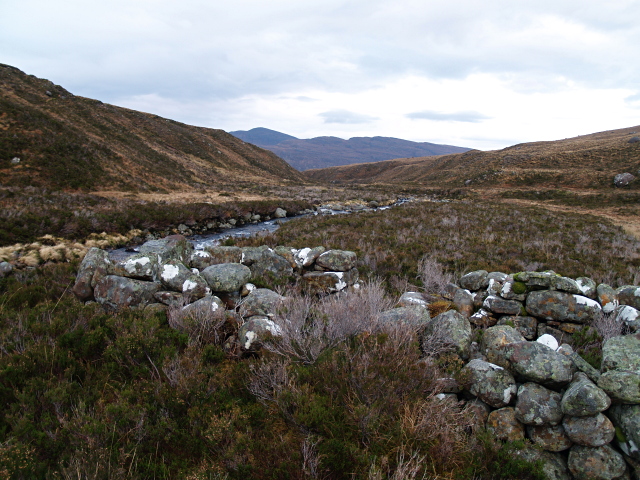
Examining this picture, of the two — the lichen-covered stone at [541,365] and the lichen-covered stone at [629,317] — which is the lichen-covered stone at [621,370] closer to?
the lichen-covered stone at [541,365]

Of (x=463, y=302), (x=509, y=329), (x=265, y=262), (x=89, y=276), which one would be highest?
(x=89, y=276)

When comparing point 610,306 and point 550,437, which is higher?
point 610,306

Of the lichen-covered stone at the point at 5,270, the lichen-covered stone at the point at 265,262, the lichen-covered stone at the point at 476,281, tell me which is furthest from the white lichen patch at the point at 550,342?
the lichen-covered stone at the point at 5,270

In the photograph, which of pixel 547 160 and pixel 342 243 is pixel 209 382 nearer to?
pixel 342 243

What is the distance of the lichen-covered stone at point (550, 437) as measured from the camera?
2.87m

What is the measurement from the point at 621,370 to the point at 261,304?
4493 millimetres

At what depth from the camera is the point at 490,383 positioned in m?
3.33

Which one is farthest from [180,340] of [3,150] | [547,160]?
[547,160]

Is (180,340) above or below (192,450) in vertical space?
above

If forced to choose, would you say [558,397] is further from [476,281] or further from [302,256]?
[302,256]

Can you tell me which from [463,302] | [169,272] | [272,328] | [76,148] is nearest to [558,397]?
[463,302]

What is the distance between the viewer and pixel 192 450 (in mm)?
2713

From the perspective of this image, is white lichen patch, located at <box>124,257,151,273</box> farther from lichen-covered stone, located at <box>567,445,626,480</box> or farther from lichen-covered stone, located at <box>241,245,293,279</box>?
lichen-covered stone, located at <box>567,445,626,480</box>

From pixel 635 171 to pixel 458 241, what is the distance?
1546 inches
